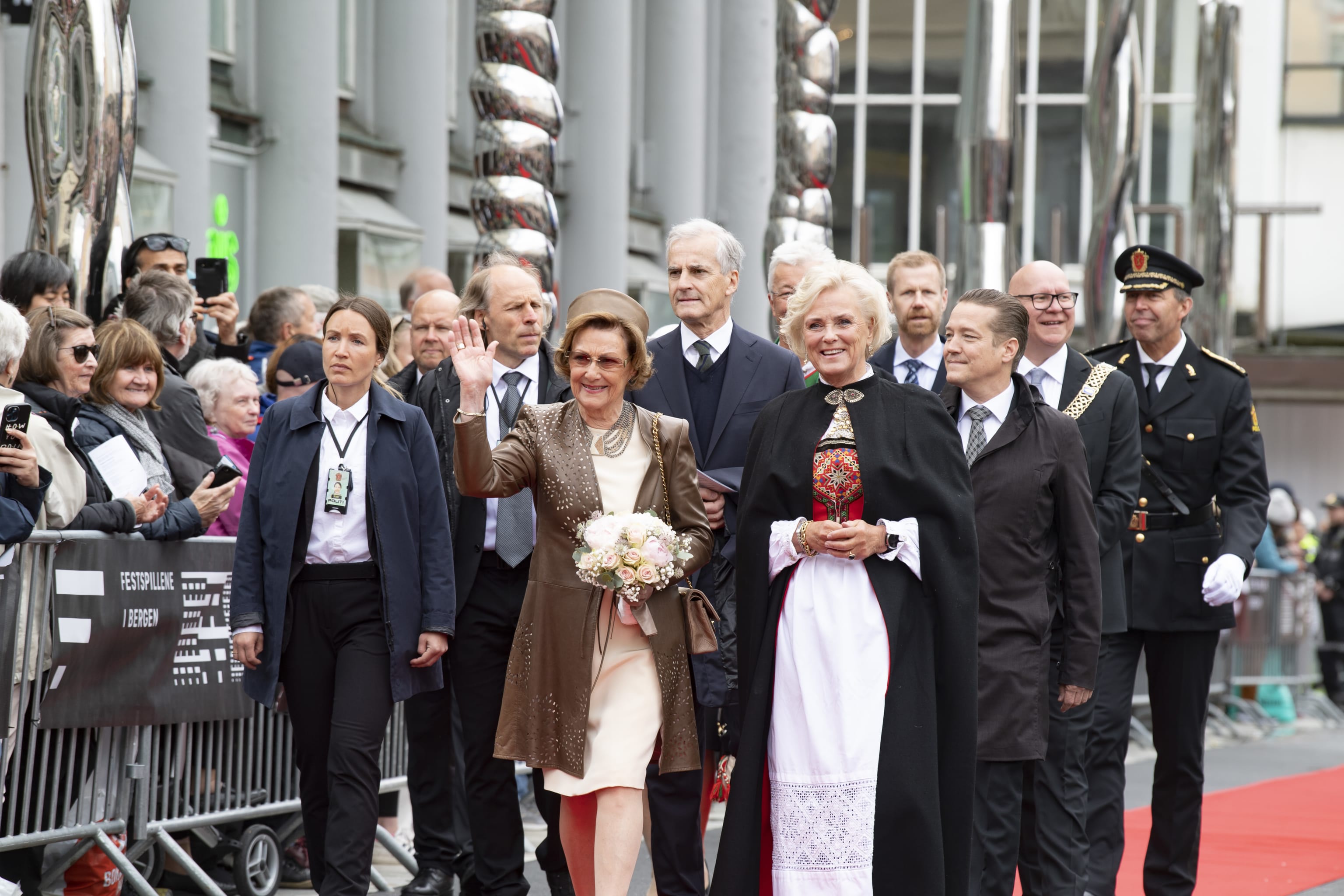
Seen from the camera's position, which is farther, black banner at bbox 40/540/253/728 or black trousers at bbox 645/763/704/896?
black banner at bbox 40/540/253/728

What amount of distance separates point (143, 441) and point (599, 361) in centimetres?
180

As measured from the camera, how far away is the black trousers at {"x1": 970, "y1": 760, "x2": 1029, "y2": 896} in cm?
600

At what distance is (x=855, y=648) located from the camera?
536 cm

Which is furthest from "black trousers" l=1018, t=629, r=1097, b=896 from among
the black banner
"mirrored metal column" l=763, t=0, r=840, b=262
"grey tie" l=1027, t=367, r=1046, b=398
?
"mirrored metal column" l=763, t=0, r=840, b=262

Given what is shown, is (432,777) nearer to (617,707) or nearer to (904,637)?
(617,707)

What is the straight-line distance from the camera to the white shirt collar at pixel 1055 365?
693 centimetres

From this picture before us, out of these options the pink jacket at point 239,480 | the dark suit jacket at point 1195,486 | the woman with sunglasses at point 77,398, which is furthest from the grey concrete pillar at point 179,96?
the dark suit jacket at point 1195,486

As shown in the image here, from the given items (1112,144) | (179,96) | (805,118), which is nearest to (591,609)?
(805,118)

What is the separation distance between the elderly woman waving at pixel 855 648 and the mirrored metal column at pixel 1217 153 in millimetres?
14222

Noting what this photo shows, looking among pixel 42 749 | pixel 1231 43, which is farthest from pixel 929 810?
pixel 1231 43

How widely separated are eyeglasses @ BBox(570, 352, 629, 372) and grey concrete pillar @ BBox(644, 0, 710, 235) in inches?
796

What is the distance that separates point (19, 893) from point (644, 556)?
231 cm

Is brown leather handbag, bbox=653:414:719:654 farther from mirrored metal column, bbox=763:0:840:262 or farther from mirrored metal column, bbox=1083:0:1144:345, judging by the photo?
mirrored metal column, bbox=1083:0:1144:345

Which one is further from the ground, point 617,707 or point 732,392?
point 732,392
